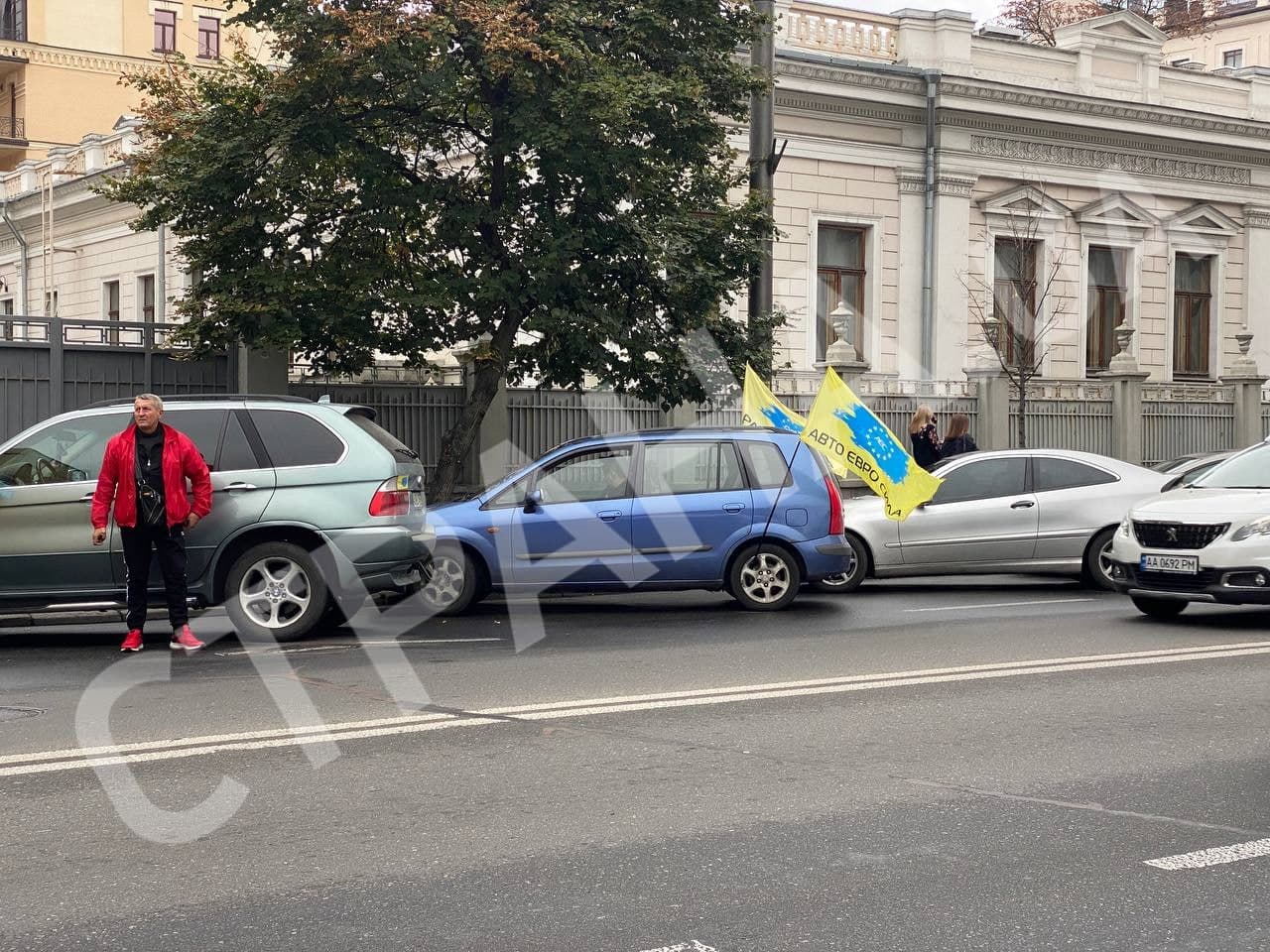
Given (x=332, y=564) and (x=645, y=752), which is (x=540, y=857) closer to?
(x=645, y=752)

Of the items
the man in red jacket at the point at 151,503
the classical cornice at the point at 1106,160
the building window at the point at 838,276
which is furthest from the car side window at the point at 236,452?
the classical cornice at the point at 1106,160

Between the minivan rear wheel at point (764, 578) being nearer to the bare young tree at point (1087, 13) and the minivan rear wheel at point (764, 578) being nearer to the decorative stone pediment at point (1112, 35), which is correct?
the decorative stone pediment at point (1112, 35)

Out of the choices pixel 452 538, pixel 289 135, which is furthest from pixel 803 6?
pixel 452 538

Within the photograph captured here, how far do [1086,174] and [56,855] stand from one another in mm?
27466

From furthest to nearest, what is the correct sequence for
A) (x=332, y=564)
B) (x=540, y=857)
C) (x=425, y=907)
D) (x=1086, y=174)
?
(x=1086, y=174) < (x=332, y=564) < (x=540, y=857) < (x=425, y=907)

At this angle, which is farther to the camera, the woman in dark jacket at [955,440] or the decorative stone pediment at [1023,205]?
the decorative stone pediment at [1023,205]

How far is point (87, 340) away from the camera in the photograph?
17281mm

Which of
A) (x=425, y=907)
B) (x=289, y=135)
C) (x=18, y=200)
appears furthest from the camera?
(x=18, y=200)

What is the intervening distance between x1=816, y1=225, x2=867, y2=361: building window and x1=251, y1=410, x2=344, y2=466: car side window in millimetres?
17351

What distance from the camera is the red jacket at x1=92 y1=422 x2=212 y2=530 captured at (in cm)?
1035

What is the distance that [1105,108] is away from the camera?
2928 centimetres

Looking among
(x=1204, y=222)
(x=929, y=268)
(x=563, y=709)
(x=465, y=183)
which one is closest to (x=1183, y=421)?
(x=929, y=268)

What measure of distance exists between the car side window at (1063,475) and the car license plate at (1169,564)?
3.09 m

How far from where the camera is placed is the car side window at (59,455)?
11.1 m
